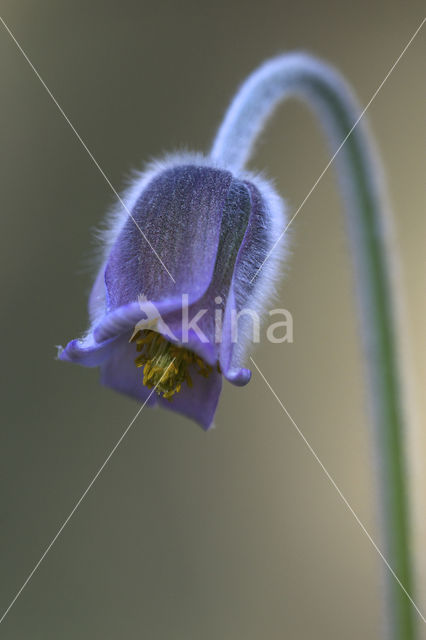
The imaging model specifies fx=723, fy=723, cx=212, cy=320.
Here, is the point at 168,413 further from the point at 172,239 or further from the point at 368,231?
the point at 172,239

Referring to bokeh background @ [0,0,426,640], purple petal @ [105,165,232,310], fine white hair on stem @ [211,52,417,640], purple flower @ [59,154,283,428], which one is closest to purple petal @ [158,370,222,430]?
purple flower @ [59,154,283,428]

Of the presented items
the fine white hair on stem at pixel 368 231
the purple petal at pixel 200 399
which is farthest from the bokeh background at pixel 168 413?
the purple petal at pixel 200 399

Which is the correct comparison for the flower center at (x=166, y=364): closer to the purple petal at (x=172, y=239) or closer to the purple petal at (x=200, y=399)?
the purple petal at (x=200, y=399)

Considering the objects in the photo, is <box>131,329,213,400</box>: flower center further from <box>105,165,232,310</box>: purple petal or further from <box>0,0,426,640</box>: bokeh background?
<box>0,0,426,640</box>: bokeh background

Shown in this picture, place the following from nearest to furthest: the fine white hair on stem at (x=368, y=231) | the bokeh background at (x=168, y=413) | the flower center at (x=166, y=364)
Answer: the flower center at (x=166, y=364), the fine white hair on stem at (x=368, y=231), the bokeh background at (x=168, y=413)

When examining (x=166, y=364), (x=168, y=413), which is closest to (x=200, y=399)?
(x=166, y=364)

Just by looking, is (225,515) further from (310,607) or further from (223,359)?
(223,359)

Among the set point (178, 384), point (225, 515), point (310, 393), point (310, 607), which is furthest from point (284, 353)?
point (178, 384)
